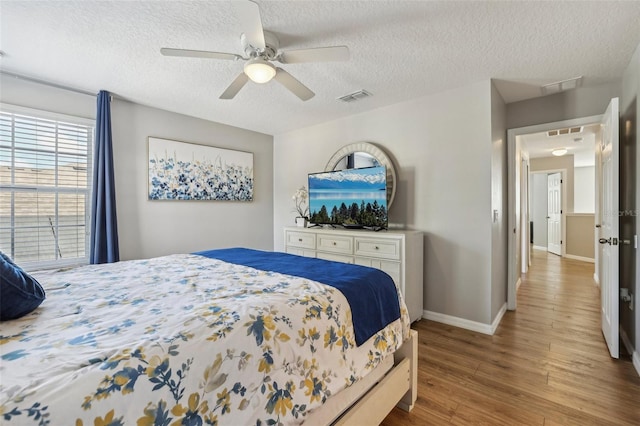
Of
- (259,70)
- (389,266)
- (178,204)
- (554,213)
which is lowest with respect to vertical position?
(389,266)

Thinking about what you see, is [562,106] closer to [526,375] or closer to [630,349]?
[630,349]

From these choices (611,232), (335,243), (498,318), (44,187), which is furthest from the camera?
(335,243)

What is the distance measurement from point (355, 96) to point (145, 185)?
273cm

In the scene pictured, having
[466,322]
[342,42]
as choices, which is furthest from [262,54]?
[466,322]

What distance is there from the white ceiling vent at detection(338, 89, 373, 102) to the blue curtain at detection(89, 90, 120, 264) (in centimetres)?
255

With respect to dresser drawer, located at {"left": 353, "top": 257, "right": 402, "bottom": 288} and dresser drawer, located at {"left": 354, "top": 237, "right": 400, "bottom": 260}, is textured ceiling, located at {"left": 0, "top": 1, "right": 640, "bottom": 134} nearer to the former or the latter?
dresser drawer, located at {"left": 354, "top": 237, "right": 400, "bottom": 260}

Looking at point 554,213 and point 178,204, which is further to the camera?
point 554,213

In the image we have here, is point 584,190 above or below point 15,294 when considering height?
above

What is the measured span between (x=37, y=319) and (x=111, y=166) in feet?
8.16

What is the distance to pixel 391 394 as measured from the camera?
A: 1591 millimetres

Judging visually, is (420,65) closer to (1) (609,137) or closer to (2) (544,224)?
(1) (609,137)

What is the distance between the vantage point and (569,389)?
194cm

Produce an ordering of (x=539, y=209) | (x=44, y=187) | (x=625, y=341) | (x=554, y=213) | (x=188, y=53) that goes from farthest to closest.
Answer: (x=539, y=209), (x=554, y=213), (x=44, y=187), (x=625, y=341), (x=188, y=53)

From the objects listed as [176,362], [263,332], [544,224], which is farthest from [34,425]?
[544,224]
